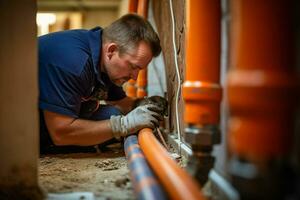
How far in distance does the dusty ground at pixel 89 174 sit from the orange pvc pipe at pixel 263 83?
51 centimetres

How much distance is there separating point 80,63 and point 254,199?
109 cm

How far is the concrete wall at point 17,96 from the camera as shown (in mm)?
924

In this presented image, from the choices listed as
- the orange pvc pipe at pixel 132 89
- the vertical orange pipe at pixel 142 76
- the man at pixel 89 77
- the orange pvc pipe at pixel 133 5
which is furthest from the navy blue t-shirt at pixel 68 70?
the orange pvc pipe at pixel 132 89

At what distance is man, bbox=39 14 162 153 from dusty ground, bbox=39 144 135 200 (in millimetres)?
93

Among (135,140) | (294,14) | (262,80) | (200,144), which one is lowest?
(135,140)

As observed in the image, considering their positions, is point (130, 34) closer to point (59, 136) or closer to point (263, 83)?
point (59, 136)

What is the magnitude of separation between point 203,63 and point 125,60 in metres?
0.86

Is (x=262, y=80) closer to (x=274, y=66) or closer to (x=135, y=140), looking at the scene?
(x=274, y=66)

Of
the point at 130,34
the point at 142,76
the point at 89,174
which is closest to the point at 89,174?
the point at 89,174

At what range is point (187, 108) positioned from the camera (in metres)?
0.90

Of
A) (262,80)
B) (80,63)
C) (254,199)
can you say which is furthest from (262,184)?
(80,63)

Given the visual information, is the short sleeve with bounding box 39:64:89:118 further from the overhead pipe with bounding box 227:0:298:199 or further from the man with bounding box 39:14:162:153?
the overhead pipe with bounding box 227:0:298:199

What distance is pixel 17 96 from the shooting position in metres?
0.94

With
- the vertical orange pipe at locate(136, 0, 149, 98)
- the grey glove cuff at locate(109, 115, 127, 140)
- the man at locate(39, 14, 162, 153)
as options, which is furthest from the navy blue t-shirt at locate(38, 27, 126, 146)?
the vertical orange pipe at locate(136, 0, 149, 98)
